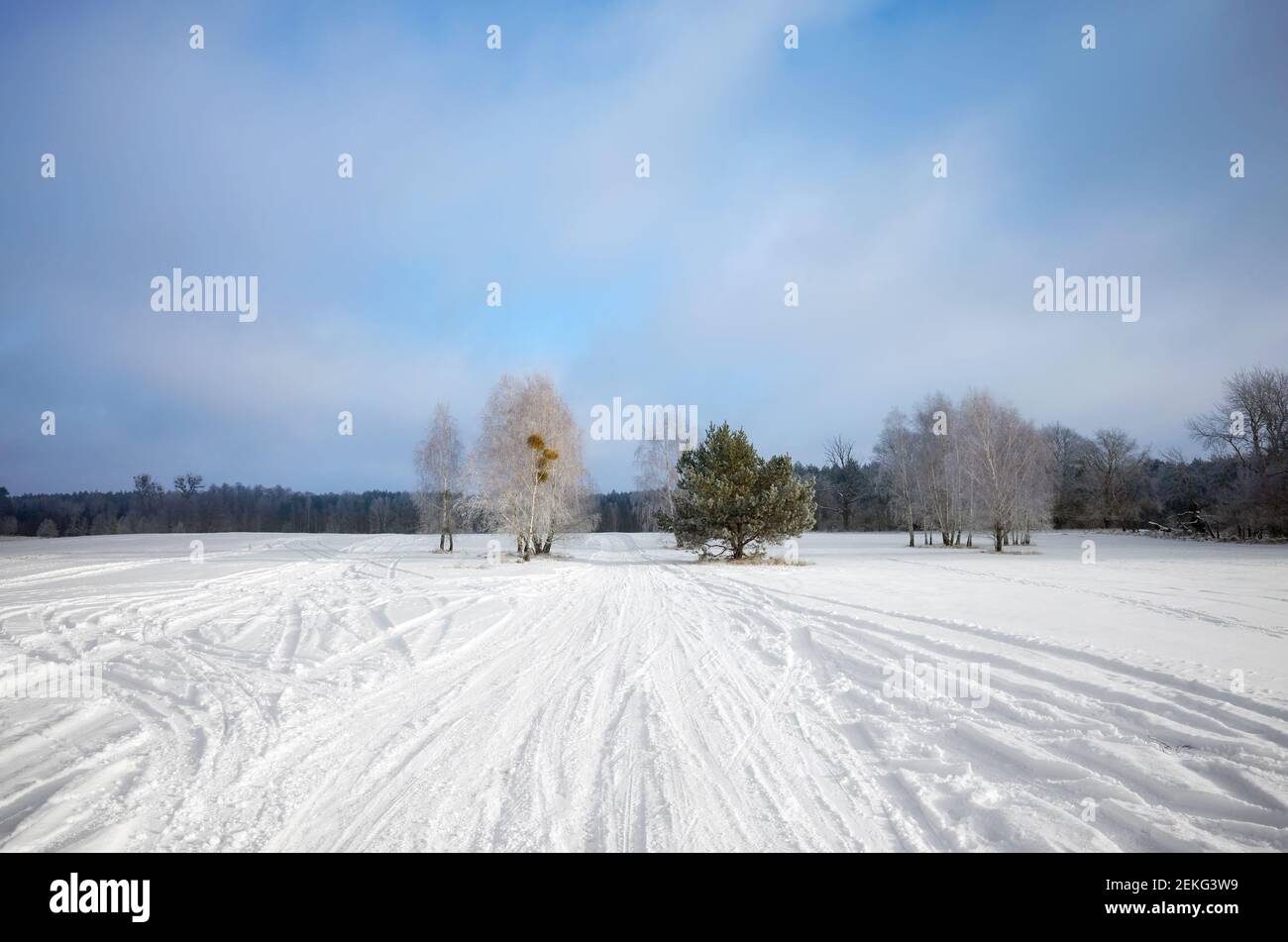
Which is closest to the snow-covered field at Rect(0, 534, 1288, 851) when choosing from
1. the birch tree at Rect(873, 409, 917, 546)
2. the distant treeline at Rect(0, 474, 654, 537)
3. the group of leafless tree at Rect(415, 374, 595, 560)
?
the group of leafless tree at Rect(415, 374, 595, 560)

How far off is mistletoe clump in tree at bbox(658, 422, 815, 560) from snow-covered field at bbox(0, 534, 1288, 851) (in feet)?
48.2

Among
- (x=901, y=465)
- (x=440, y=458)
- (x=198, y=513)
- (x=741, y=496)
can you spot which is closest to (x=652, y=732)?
(x=741, y=496)

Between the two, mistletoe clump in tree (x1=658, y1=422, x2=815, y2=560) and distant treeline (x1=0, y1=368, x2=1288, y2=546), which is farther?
distant treeline (x1=0, y1=368, x2=1288, y2=546)

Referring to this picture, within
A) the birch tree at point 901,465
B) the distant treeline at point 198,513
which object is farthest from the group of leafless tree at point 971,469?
the distant treeline at point 198,513

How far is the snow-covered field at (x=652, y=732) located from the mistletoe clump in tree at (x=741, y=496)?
14.7 m

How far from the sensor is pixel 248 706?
5.45 metres

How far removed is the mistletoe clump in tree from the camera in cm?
2531

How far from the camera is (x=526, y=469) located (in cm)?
2878

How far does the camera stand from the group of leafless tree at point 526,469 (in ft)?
94.1

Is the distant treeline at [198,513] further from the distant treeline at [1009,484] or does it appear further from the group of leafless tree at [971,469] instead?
the group of leafless tree at [971,469]

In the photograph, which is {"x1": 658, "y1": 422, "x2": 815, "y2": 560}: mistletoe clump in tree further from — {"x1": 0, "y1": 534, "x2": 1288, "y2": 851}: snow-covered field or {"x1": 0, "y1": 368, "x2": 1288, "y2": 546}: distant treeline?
{"x1": 0, "y1": 534, "x2": 1288, "y2": 851}: snow-covered field

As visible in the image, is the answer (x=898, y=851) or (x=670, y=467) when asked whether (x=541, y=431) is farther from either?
(x=898, y=851)
